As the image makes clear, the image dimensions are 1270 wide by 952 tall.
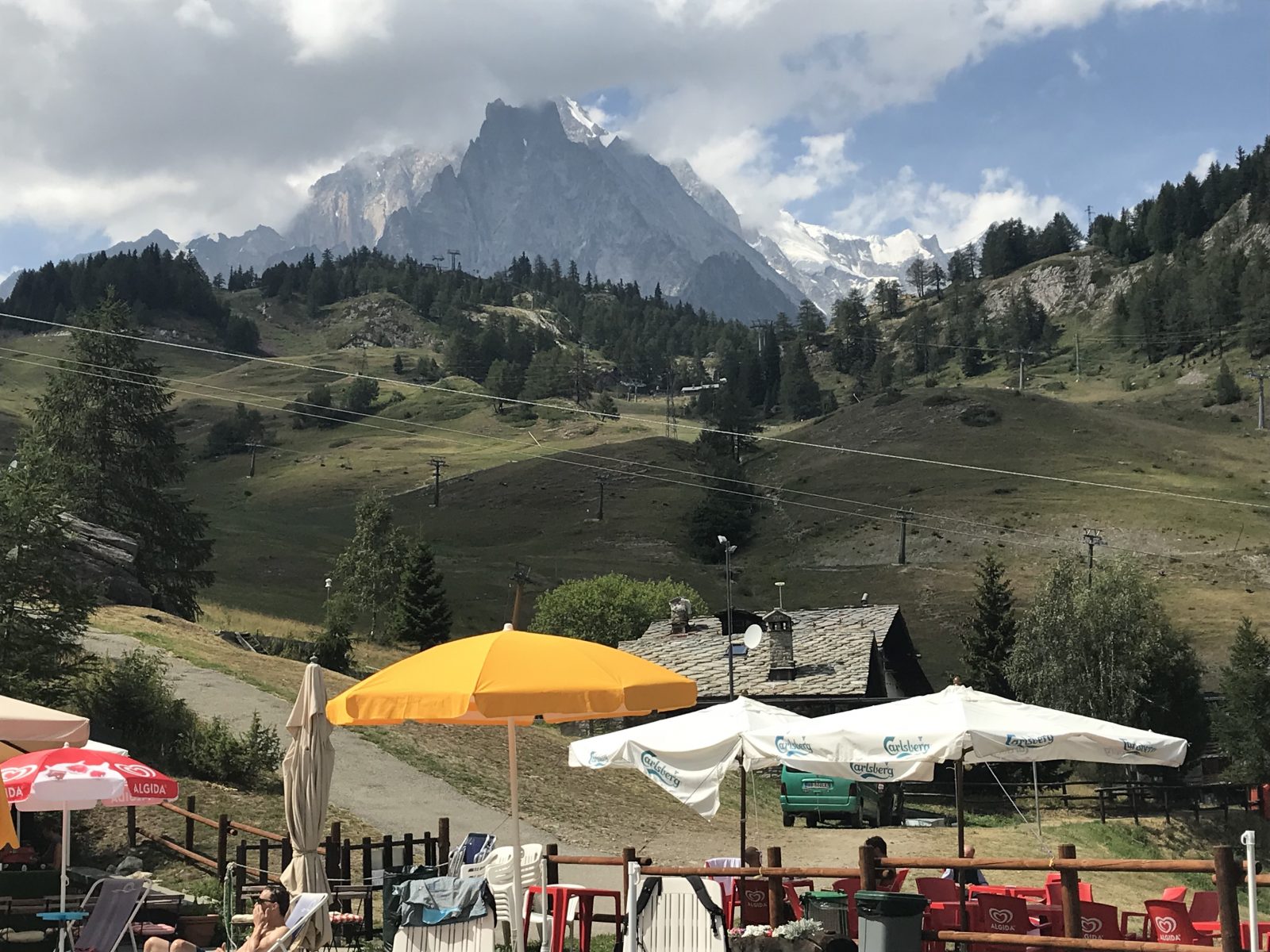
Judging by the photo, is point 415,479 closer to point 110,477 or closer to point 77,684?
point 110,477

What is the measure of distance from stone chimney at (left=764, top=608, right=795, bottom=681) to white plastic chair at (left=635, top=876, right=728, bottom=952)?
3387 cm

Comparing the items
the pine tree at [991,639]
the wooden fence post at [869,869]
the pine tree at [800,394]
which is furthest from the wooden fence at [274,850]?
the pine tree at [800,394]

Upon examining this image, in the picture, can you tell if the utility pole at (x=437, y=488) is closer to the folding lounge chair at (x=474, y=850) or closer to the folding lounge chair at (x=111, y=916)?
the folding lounge chair at (x=474, y=850)

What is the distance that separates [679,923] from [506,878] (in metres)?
2.55

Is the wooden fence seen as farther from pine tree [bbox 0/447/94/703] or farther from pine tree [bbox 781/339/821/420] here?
pine tree [bbox 781/339/821/420]

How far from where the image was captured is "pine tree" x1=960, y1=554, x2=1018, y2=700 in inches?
2339

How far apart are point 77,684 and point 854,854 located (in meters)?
15.6

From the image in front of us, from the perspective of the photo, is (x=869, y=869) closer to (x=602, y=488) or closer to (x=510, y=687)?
(x=510, y=687)

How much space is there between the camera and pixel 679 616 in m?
50.3

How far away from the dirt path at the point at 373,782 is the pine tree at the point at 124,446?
22884 mm

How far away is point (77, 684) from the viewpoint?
80.6 feet

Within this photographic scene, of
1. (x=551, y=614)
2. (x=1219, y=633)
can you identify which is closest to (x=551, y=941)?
(x=551, y=614)

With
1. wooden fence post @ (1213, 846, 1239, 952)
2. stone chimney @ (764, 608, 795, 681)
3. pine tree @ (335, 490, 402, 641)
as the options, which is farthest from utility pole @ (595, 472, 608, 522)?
wooden fence post @ (1213, 846, 1239, 952)

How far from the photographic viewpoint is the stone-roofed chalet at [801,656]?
1654 inches
